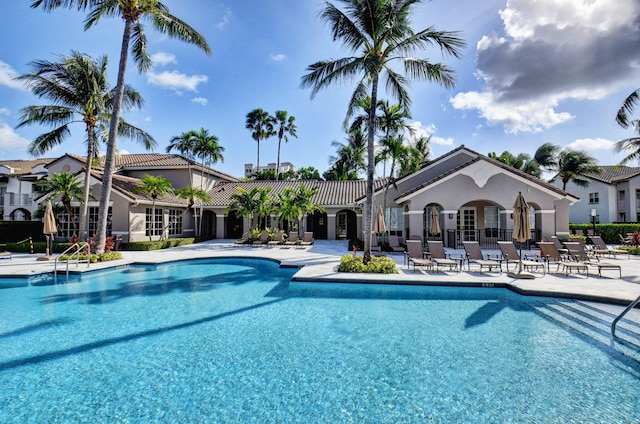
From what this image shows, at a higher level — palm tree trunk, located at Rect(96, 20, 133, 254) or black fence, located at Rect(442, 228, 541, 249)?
palm tree trunk, located at Rect(96, 20, 133, 254)

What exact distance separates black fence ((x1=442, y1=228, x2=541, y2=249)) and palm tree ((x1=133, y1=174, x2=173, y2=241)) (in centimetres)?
1934

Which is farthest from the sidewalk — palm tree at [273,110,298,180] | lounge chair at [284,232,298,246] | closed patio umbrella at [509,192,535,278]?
palm tree at [273,110,298,180]

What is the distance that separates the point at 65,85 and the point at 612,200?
5397 cm

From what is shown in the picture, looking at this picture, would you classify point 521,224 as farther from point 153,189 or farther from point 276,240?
point 153,189

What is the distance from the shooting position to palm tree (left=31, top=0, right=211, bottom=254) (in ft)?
50.4

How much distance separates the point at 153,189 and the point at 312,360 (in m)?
20.6

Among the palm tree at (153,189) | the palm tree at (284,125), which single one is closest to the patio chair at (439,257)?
the palm tree at (153,189)

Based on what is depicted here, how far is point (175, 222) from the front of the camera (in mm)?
25750

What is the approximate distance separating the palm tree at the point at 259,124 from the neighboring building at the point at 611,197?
134ft

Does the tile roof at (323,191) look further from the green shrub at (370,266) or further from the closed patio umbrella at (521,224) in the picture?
the closed patio umbrella at (521,224)

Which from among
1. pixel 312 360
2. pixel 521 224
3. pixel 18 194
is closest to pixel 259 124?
pixel 18 194

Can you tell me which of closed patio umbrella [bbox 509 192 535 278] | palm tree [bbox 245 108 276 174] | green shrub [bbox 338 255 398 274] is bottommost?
green shrub [bbox 338 255 398 274]

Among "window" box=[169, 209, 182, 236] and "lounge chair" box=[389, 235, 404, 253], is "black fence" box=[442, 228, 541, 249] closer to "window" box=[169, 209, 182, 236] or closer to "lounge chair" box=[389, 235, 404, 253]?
"lounge chair" box=[389, 235, 404, 253]

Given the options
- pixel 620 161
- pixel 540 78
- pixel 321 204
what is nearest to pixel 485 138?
pixel 540 78
